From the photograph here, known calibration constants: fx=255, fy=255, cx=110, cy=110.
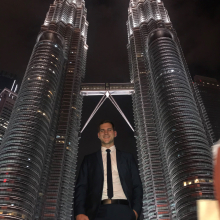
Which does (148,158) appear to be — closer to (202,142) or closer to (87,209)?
(202,142)

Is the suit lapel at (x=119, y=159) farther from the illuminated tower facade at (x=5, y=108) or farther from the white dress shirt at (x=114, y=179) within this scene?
the illuminated tower facade at (x=5, y=108)

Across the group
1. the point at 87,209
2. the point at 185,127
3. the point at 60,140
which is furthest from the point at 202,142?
the point at 87,209

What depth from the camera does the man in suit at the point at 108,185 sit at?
20.3 feet

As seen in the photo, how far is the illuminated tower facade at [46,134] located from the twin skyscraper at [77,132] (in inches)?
13.0

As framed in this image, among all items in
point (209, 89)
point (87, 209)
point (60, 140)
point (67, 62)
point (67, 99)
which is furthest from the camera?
point (209, 89)

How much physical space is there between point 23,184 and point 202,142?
→ 64893 millimetres

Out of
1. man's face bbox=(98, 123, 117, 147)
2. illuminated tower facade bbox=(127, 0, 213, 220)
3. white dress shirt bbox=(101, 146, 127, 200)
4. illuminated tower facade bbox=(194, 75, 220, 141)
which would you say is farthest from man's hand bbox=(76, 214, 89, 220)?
illuminated tower facade bbox=(194, 75, 220, 141)

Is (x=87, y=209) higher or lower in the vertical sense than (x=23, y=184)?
lower

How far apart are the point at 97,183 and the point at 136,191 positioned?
42.6 inches

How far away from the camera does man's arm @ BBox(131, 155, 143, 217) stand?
256 inches

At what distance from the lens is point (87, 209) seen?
6.29 meters

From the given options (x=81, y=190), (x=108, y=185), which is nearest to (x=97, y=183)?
(x=108, y=185)

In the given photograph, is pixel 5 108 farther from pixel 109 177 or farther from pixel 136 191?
pixel 136 191

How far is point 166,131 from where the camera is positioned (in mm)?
98938
